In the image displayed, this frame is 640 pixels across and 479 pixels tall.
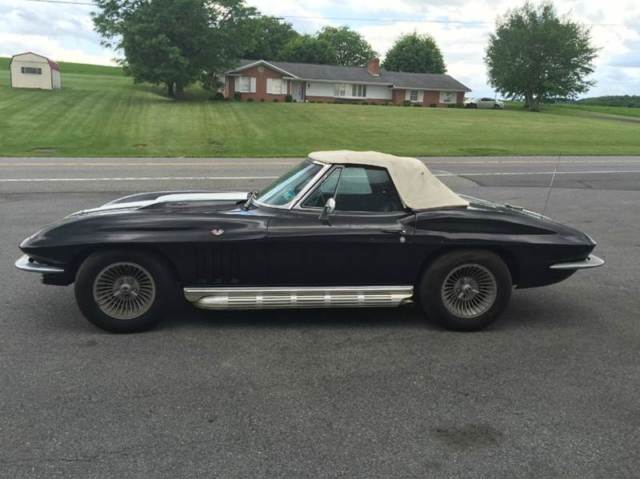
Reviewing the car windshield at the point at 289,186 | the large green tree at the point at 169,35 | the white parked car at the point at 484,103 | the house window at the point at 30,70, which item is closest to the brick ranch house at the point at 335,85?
the white parked car at the point at 484,103

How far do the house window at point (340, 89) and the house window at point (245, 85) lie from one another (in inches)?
397

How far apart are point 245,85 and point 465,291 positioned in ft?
188

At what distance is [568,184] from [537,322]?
10495 mm

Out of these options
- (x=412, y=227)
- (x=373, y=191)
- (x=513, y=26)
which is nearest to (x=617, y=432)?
(x=412, y=227)

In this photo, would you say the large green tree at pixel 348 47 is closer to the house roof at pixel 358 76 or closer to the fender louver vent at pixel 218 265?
the house roof at pixel 358 76

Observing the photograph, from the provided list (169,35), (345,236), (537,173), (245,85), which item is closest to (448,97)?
(245,85)

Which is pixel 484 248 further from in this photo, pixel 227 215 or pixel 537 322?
pixel 227 215

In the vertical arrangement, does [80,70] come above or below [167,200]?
above

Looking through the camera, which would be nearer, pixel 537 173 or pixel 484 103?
pixel 537 173

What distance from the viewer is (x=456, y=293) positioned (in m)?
4.70

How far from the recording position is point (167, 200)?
5043 mm

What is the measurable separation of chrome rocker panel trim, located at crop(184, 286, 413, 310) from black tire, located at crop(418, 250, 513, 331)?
21 cm

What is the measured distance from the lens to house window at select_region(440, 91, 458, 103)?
70006mm

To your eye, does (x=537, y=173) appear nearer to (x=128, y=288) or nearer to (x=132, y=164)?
(x=132, y=164)
